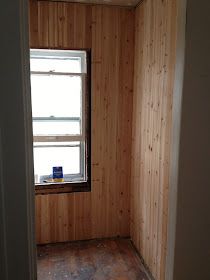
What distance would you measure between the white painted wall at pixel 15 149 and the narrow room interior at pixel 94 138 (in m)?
1.83

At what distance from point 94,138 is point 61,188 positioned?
70 cm

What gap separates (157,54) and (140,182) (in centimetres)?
132

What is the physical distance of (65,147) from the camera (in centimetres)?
305

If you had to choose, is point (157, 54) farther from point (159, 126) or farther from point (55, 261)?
point (55, 261)

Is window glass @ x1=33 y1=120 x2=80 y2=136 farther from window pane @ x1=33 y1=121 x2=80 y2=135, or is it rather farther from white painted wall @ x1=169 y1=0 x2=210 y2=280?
white painted wall @ x1=169 y1=0 x2=210 y2=280

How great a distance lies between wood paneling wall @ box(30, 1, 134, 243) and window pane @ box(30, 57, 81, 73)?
17 centimetres

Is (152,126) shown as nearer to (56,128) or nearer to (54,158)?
(56,128)

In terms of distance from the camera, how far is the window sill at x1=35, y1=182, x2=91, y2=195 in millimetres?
2967

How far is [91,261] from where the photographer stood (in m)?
2.75

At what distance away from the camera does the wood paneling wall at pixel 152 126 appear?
6.89 ft

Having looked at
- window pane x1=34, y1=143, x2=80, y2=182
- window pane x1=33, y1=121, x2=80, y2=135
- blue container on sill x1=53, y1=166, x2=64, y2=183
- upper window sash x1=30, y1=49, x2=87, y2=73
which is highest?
upper window sash x1=30, y1=49, x2=87, y2=73

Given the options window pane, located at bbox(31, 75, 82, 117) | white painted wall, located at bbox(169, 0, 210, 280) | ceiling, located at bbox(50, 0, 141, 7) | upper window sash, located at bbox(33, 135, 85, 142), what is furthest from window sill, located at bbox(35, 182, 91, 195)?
white painted wall, located at bbox(169, 0, 210, 280)

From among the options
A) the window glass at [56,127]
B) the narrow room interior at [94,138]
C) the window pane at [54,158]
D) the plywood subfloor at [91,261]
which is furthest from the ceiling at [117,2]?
the plywood subfloor at [91,261]

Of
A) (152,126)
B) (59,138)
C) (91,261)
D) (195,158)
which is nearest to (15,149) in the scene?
(195,158)
